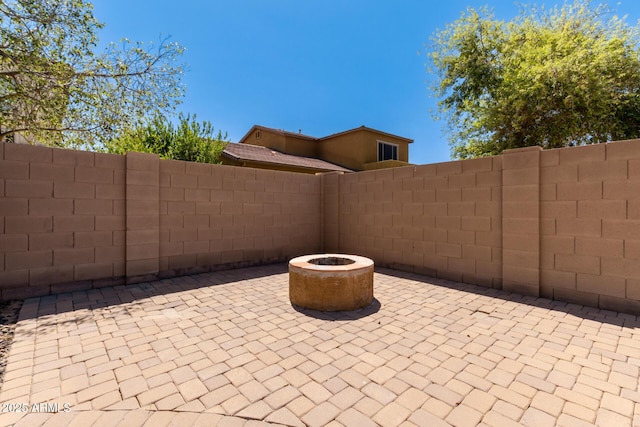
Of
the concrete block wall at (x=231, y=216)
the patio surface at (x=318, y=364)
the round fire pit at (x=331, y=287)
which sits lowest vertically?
the patio surface at (x=318, y=364)

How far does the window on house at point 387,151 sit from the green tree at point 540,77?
5393 millimetres

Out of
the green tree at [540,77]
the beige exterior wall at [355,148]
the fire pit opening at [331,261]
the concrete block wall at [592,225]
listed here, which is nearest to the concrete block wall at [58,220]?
the fire pit opening at [331,261]

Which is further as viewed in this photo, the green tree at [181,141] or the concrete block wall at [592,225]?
the green tree at [181,141]

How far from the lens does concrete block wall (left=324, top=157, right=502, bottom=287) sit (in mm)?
5422

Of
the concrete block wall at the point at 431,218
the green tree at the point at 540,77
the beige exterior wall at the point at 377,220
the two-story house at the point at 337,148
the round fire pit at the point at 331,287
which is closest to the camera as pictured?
the round fire pit at the point at 331,287

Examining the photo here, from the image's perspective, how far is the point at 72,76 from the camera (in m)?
6.81

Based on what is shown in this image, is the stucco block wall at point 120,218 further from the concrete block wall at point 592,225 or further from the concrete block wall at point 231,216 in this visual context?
the concrete block wall at point 592,225

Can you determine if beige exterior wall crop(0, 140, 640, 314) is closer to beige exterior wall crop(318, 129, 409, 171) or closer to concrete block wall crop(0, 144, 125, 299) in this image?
concrete block wall crop(0, 144, 125, 299)

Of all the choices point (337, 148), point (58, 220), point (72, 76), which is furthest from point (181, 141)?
point (337, 148)

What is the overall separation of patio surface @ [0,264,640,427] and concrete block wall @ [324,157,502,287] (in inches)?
47.6

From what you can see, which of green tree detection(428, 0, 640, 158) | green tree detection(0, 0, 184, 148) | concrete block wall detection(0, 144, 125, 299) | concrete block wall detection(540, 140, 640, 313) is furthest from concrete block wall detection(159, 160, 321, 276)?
green tree detection(428, 0, 640, 158)

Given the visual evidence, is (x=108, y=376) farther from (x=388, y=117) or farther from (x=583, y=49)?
(x=388, y=117)

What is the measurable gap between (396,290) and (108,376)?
14.2 ft

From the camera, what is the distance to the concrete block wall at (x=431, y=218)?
5.42 metres
